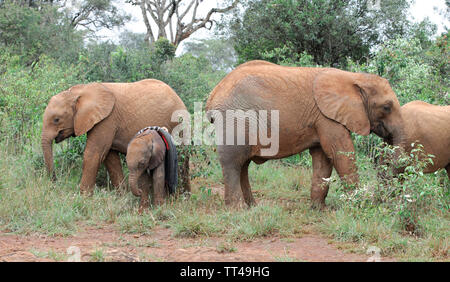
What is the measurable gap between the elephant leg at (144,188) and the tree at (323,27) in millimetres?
8067

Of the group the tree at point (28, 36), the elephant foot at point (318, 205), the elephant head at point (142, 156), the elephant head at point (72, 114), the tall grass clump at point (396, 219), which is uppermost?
the tree at point (28, 36)

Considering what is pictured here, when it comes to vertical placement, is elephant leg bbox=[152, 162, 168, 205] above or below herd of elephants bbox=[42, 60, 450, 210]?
below

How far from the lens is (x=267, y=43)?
52.8ft

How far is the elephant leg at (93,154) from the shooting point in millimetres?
7578

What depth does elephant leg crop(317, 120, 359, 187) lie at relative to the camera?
22.0 ft

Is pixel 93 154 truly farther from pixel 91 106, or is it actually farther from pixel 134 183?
pixel 134 183

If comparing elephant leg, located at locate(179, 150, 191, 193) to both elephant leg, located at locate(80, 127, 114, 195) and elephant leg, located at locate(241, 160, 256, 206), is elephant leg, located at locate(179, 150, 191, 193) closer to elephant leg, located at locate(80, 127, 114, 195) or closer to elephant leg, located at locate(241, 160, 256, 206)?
elephant leg, located at locate(241, 160, 256, 206)

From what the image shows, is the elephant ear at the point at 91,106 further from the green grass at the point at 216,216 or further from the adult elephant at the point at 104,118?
the green grass at the point at 216,216

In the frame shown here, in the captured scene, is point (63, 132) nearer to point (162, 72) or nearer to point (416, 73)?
point (162, 72)

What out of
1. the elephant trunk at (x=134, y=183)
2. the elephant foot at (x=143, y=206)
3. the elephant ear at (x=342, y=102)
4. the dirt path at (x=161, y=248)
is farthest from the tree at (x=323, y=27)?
the dirt path at (x=161, y=248)

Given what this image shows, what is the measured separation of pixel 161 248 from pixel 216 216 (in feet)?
3.74

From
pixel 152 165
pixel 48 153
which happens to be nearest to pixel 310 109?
pixel 152 165

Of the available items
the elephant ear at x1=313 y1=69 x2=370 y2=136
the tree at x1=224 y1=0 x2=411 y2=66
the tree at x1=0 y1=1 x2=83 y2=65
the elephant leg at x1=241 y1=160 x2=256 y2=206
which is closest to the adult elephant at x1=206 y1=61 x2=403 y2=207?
the elephant ear at x1=313 y1=69 x2=370 y2=136

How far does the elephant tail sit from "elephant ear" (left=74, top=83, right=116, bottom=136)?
1.05 metres
